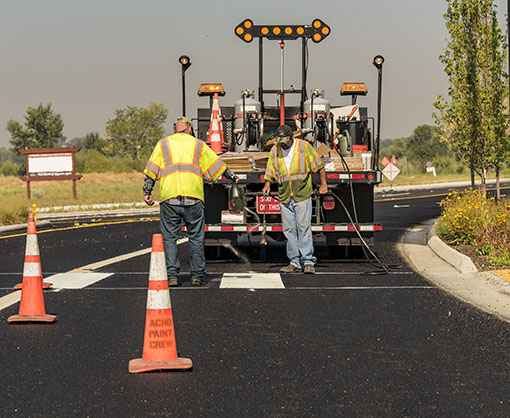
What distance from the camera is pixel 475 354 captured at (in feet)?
22.4

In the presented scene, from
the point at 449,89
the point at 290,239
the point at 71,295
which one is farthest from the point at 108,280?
the point at 449,89

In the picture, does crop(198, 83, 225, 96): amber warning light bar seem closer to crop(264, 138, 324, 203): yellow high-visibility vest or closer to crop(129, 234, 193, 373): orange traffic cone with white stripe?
crop(264, 138, 324, 203): yellow high-visibility vest

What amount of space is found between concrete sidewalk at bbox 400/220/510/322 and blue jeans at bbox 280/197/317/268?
1.56 m

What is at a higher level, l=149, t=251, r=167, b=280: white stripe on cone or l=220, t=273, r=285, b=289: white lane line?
l=149, t=251, r=167, b=280: white stripe on cone

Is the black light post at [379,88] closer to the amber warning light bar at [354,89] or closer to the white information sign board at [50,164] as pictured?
the amber warning light bar at [354,89]

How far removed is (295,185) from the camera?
1191cm

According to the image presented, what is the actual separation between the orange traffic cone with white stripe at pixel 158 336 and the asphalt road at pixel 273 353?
3.3 inches

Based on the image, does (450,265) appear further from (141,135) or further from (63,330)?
(141,135)

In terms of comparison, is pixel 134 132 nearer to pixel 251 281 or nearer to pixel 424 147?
pixel 424 147

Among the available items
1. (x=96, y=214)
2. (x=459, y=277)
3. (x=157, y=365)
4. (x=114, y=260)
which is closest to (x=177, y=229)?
(x=114, y=260)

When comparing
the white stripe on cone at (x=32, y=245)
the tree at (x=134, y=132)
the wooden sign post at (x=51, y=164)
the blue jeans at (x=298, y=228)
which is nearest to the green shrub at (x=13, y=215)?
the wooden sign post at (x=51, y=164)

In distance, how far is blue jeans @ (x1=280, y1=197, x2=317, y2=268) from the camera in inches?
468

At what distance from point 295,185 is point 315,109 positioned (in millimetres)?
3482

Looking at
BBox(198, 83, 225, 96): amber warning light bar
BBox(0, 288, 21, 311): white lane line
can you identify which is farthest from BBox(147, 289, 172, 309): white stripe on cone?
BBox(198, 83, 225, 96): amber warning light bar
